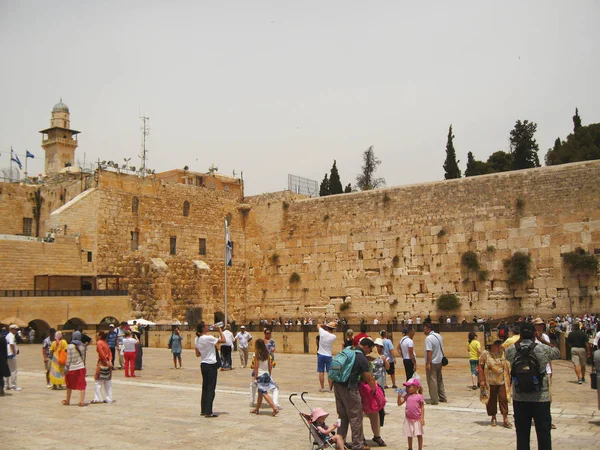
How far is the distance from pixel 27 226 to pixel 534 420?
28.3m

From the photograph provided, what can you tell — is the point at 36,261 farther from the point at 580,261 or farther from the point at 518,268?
the point at 580,261

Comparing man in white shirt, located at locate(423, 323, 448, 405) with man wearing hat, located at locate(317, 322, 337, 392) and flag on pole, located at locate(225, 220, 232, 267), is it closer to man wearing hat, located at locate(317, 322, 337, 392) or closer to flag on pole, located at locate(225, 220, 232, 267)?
man wearing hat, located at locate(317, 322, 337, 392)

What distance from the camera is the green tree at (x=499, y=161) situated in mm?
43188

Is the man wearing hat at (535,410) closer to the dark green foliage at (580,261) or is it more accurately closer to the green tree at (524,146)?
the dark green foliage at (580,261)

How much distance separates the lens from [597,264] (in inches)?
910

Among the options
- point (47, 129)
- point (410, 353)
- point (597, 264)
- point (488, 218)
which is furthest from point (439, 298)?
point (47, 129)

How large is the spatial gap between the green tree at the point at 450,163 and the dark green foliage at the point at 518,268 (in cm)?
Answer: 993

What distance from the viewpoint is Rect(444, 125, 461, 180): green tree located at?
112 ft

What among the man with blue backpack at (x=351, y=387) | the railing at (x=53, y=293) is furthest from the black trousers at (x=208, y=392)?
the railing at (x=53, y=293)

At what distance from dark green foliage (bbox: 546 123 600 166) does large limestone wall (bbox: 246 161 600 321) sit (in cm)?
1553

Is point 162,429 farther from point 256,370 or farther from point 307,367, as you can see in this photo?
point 307,367

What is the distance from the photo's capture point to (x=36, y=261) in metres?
25.3

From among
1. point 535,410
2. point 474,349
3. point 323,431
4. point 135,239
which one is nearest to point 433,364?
point 474,349

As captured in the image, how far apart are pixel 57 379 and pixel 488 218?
60.4 ft
